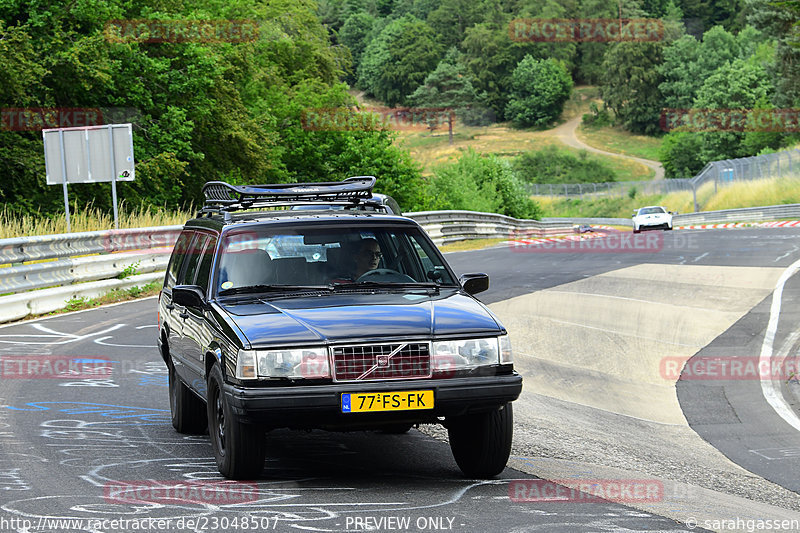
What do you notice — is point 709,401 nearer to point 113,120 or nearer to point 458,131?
point 113,120

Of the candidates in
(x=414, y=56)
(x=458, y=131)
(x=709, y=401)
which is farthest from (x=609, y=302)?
(x=414, y=56)

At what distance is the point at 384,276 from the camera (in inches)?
280

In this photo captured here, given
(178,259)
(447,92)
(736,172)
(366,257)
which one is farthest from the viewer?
(447,92)

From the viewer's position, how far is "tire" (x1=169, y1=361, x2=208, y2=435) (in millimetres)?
7832

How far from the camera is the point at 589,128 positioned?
168875 millimetres

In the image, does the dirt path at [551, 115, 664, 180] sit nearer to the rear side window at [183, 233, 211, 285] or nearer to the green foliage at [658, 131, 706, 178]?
the green foliage at [658, 131, 706, 178]

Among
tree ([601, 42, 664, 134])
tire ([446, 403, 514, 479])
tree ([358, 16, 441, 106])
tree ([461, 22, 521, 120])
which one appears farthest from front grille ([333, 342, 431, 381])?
tree ([358, 16, 441, 106])

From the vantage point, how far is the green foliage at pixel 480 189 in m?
60.0

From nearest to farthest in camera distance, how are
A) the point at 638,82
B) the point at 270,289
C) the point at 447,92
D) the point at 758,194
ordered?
the point at 270,289 < the point at 758,194 < the point at 638,82 < the point at 447,92

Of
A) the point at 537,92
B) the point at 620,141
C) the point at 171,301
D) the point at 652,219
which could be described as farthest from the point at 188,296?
the point at 537,92

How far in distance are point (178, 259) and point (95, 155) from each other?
15255mm

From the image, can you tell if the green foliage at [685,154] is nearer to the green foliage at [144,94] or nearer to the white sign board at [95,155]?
the green foliage at [144,94]

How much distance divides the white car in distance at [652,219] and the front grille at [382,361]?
39587 millimetres

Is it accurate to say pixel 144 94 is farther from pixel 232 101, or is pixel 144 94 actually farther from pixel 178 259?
pixel 178 259
